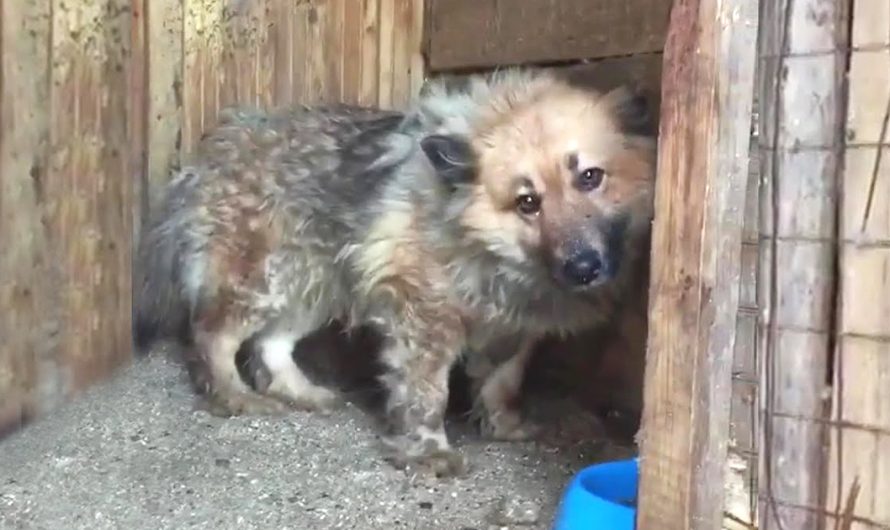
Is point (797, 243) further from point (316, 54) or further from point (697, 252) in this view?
point (316, 54)

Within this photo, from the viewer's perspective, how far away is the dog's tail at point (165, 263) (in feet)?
12.6

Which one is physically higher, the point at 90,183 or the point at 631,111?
the point at 631,111

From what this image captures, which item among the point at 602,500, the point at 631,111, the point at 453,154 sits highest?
the point at 631,111

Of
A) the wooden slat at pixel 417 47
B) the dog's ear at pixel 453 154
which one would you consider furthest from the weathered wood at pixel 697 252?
the wooden slat at pixel 417 47

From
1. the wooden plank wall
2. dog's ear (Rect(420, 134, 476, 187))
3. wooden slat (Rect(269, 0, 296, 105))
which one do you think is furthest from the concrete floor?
wooden slat (Rect(269, 0, 296, 105))

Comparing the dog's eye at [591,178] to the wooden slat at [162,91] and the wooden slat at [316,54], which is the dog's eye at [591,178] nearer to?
the wooden slat at [316,54]

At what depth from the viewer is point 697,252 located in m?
2.09

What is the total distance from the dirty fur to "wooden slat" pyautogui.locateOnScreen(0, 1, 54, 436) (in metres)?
0.46

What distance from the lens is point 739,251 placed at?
2076 millimetres

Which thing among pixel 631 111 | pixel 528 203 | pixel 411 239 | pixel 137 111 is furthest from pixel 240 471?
pixel 631 111

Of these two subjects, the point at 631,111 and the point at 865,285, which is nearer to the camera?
the point at 865,285

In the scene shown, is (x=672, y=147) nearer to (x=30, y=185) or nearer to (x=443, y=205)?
(x=443, y=205)

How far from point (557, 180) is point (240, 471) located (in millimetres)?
1208

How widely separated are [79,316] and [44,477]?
0.70 meters
